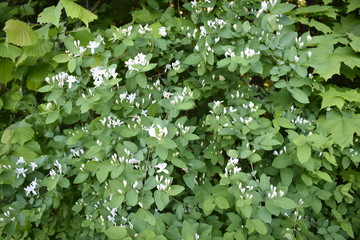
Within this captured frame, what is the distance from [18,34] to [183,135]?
3.96 feet

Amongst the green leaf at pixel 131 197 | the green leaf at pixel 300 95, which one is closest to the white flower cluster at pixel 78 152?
the green leaf at pixel 131 197

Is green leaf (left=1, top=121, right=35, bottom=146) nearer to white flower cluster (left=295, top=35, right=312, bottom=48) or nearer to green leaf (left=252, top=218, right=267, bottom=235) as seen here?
green leaf (left=252, top=218, right=267, bottom=235)

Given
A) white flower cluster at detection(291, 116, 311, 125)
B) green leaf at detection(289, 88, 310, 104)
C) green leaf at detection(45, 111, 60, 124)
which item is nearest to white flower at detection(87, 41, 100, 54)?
green leaf at detection(45, 111, 60, 124)

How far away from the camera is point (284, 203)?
5.86 feet

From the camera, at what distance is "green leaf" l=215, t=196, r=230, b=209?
1.86m

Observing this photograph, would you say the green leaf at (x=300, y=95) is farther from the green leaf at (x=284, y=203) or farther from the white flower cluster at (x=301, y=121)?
the green leaf at (x=284, y=203)

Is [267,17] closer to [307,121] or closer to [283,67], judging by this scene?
[283,67]

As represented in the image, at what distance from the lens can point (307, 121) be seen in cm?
218

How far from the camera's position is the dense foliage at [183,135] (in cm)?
188

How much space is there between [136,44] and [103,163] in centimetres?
77

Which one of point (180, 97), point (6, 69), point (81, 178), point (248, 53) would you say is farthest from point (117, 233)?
point (6, 69)

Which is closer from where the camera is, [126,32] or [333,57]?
[126,32]

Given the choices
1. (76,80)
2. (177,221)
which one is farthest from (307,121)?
(76,80)

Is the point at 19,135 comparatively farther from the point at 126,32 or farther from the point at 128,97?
the point at 126,32
